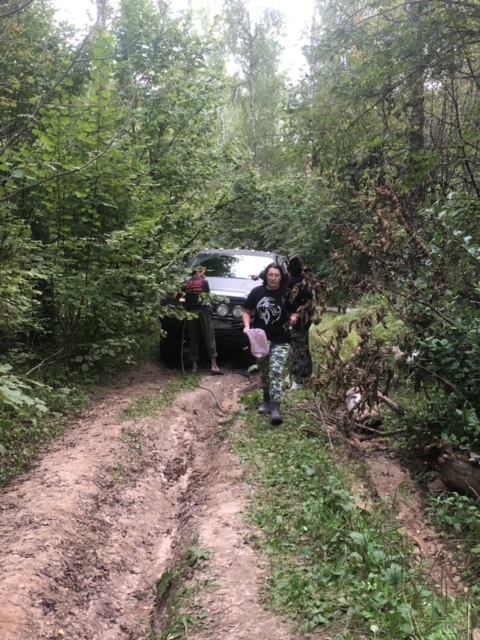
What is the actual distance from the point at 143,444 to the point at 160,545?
4.56 ft

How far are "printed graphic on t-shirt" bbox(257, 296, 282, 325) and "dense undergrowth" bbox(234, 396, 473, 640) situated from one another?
152cm

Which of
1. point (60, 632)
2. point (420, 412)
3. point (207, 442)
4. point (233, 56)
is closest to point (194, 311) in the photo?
point (207, 442)

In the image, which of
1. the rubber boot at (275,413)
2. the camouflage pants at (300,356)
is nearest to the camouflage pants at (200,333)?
the camouflage pants at (300,356)

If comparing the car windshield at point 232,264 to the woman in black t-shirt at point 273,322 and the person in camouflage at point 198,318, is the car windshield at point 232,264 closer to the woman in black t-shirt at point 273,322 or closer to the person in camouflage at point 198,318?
the person in camouflage at point 198,318

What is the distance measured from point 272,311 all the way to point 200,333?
2.39 meters

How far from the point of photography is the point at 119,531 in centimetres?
367

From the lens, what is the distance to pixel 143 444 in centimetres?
495

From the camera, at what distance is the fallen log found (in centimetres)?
355

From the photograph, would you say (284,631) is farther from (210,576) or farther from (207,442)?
(207,442)

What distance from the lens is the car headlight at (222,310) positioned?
24.9 ft

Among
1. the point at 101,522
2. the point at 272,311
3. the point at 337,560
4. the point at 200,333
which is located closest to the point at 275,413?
the point at 272,311

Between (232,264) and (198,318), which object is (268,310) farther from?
(232,264)

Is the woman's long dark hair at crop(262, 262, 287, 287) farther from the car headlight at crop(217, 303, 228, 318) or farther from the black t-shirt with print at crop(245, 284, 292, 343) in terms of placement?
the car headlight at crop(217, 303, 228, 318)

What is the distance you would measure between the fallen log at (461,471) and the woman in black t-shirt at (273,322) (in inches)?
Answer: 74.4
